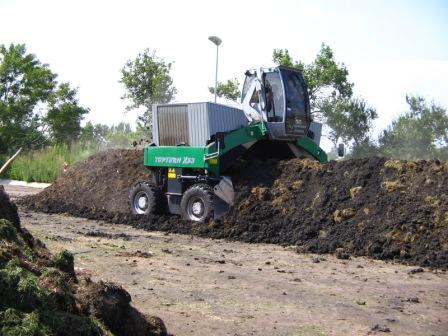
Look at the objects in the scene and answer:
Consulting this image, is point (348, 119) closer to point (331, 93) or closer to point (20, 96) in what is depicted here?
point (331, 93)

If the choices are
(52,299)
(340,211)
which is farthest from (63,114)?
(52,299)

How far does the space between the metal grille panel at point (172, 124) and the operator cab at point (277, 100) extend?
158 centimetres

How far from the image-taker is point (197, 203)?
13.6 meters

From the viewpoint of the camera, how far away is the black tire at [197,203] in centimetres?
1322

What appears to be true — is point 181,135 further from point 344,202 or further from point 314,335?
point 314,335

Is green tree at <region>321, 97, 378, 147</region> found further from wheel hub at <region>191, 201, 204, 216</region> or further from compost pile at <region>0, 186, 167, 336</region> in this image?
compost pile at <region>0, 186, 167, 336</region>

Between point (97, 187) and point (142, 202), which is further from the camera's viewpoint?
point (97, 187)

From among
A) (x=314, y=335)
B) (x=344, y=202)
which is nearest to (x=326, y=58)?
(x=344, y=202)

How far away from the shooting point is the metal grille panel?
14.2 meters

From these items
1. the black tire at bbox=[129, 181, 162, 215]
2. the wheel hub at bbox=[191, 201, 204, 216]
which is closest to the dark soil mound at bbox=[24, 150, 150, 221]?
the black tire at bbox=[129, 181, 162, 215]

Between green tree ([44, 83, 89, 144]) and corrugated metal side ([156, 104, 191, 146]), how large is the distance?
777 inches

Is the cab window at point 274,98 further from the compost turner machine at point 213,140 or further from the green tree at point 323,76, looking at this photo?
the green tree at point 323,76

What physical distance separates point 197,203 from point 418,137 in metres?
24.4

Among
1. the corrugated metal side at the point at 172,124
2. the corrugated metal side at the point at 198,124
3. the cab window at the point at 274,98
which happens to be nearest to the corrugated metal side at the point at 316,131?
the cab window at the point at 274,98
